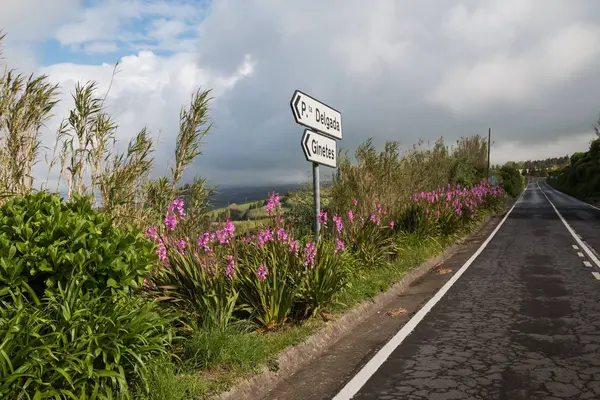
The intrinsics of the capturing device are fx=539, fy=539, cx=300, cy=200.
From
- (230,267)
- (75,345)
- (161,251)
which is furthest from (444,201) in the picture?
(75,345)

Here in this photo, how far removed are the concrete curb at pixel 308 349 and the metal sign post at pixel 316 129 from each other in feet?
4.66

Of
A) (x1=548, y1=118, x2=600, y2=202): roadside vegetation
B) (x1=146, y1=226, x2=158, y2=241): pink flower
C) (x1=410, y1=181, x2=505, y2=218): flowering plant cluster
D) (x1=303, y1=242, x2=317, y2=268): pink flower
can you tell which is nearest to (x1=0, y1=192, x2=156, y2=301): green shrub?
(x1=146, y1=226, x2=158, y2=241): pink flower

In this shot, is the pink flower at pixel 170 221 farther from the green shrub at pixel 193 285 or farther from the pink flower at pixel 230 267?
the pink flower at pixel 230 267

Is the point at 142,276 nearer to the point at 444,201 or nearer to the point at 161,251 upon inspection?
the point at 161,251

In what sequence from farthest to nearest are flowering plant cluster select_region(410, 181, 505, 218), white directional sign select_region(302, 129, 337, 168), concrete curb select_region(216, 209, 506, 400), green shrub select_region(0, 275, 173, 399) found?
flowering plant cluster select_region(410, 181, 505, 218)
white directional sign select_region(302, 129, 337, 168)
concrete curb select_region(216, 209, 506, 400)
green shrub select_region(0, 275, 173, 399)

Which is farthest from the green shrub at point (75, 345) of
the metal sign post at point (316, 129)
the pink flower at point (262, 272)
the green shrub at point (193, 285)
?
the metal sign post at point (316, 129)

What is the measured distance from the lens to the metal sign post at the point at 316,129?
8.14 m

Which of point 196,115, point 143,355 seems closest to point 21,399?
point 143,355

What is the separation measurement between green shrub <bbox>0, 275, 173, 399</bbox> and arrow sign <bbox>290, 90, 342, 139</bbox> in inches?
175

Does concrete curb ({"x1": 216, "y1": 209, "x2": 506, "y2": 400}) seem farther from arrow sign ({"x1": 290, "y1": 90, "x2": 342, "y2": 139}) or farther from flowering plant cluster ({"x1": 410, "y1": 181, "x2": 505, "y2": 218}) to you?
flowering plant cluster ({"x1": 410, "y1": 181, "x2": 505, "y2": 218})

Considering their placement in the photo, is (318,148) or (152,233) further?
(318,148)

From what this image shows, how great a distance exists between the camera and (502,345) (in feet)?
19.6

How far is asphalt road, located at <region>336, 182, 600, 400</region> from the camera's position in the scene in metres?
4.66

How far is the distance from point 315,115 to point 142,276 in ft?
15.1
